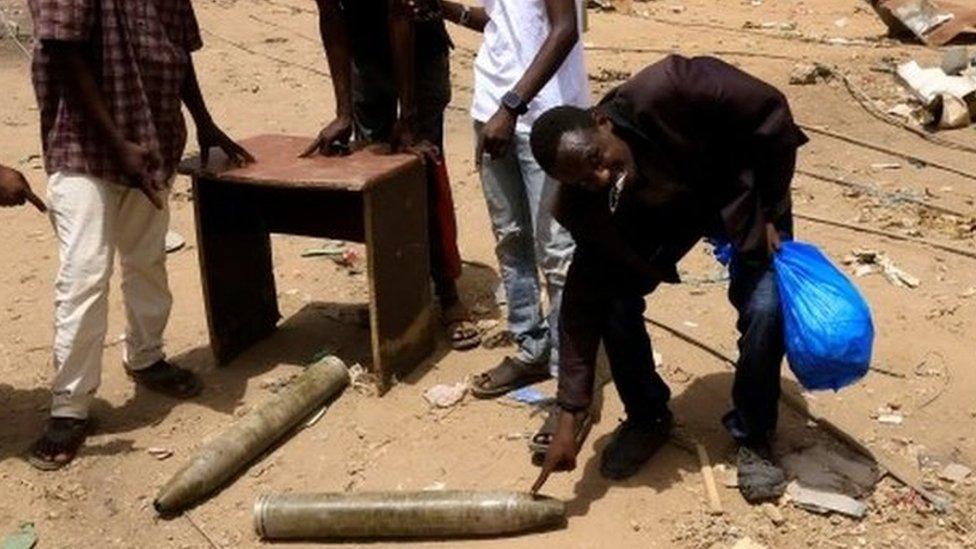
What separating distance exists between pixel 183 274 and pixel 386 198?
81.3 inches

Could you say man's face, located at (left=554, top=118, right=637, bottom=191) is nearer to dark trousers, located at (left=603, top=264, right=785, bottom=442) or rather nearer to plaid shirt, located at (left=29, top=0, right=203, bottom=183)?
dark trousers, located at (left=603, top=264, right=785, bottom=442)

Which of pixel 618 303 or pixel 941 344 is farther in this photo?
pixel 941 344

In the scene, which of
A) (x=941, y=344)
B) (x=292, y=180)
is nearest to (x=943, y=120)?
(x=941, y=344)

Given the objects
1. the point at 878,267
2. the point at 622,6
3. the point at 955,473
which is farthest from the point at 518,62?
the point at 622,6

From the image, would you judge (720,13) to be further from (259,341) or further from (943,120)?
(259,341)

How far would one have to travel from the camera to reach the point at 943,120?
26.4 ft

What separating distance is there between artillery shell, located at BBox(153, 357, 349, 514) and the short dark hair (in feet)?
A: 5.24

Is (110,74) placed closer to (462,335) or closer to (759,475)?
(462,335)

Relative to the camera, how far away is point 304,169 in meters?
4.33

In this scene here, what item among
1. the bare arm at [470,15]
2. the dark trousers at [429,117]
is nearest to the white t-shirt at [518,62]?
the bare arm at [470,15]

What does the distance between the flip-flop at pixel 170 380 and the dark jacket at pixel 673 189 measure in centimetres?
179

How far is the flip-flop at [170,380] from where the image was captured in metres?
4.61

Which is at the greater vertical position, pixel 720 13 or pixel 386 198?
pixel 386 198

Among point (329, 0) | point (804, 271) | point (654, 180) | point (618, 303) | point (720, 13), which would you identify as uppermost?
point (329, 0)
